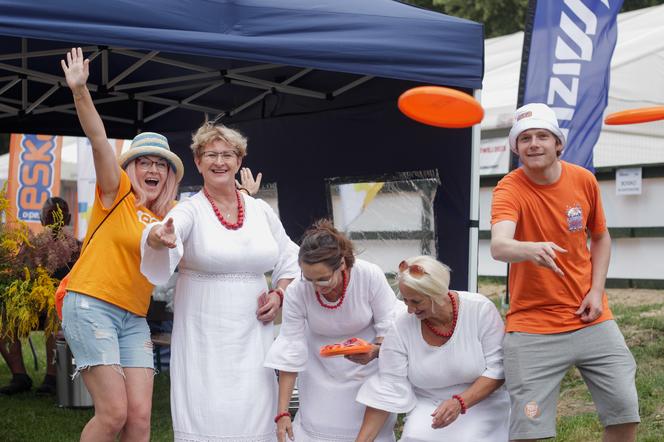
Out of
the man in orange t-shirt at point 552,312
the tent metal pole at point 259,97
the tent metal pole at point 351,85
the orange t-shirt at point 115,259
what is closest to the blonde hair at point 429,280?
the man in orange t-shirt at point 552,312

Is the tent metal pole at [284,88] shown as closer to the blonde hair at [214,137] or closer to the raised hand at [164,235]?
the blonde hair at [214,137]

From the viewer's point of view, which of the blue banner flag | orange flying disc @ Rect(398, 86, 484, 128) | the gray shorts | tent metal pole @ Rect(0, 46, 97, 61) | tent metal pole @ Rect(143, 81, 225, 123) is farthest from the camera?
tent metal pole @ Rect(143, 81, 225, 123)

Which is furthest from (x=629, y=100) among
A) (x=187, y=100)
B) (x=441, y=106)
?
(x=441, y=106)

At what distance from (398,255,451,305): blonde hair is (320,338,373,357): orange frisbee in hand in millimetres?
335

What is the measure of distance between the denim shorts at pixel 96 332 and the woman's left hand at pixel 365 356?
2.74ft

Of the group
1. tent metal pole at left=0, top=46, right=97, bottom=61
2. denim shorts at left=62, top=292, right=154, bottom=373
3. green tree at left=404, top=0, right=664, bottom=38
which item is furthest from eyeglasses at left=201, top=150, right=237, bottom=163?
green tree at left=404, top=0, right=664, bottom=38

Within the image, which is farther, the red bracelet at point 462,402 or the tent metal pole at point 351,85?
the tent metal pole at point 351,85

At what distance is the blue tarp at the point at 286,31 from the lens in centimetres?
356

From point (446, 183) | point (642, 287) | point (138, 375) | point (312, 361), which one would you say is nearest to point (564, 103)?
point (446, 183)

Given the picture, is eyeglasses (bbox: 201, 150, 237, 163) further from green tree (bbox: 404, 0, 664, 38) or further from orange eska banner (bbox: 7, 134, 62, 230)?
green tree (bbox: 404, 0, 664, 38)

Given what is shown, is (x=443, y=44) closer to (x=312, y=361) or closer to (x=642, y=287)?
(x=312, y=361)

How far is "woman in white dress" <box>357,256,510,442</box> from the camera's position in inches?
124

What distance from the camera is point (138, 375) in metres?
3.30

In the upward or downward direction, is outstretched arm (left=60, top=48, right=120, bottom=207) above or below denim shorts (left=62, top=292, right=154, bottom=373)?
above
